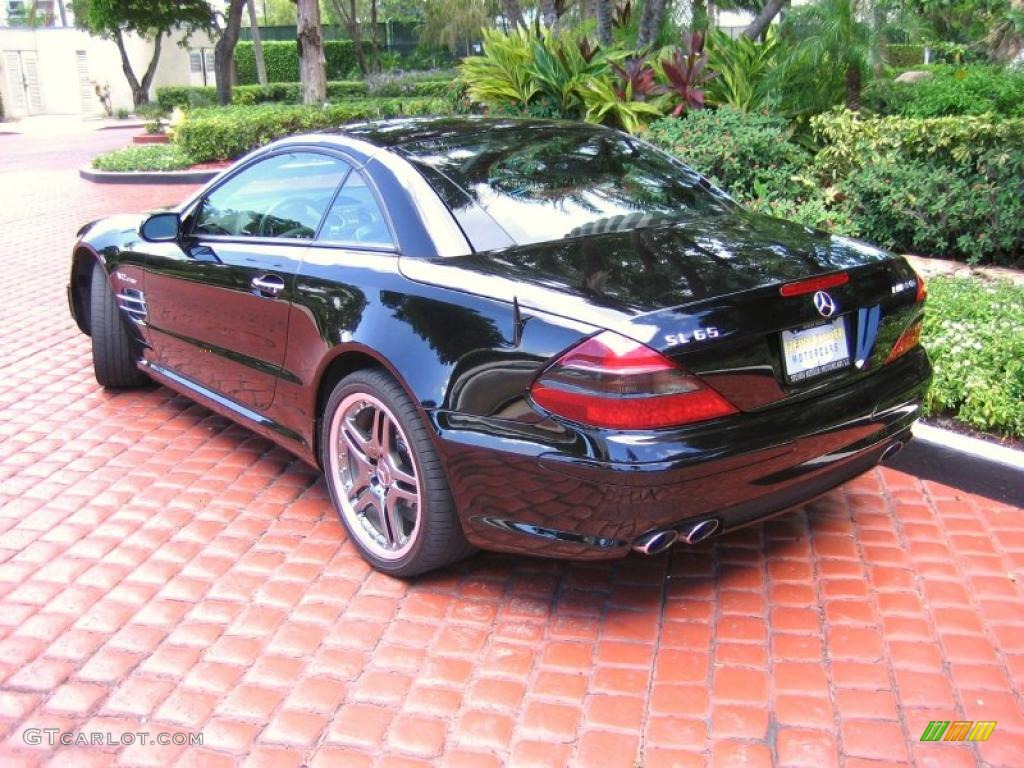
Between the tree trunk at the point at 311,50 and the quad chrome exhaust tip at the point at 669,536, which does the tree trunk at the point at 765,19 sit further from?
the tree trunk at the point at 311,50

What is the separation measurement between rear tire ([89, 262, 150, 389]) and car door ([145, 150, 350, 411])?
548 mm

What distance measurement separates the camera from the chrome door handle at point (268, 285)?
3754 millimetres

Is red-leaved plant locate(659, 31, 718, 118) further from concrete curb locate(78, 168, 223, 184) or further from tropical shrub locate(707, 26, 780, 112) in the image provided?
concrete curb locate(78, 168, 223, 184)

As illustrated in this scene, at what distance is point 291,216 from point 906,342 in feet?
7.98

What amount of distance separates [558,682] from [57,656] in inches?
63.7

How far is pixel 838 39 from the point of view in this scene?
25.6 feet

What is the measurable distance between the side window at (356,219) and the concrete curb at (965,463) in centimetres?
240

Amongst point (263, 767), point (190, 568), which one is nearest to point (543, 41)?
point (190, 568)

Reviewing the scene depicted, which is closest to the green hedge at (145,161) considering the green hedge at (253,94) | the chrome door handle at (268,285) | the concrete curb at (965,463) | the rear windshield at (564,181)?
the green hedge at (253,94)

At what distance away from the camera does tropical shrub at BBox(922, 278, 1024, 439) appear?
410cm

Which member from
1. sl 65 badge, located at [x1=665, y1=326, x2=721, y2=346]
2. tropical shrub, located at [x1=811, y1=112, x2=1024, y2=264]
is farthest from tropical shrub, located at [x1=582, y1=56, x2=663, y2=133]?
sl 65 badge, located at [x1=665, y1=326, x2=721, y2=346]

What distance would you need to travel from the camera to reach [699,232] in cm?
347

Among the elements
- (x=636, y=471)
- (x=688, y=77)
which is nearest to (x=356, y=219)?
(x=636, y=471)

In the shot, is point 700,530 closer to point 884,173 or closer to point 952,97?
point 884,173
